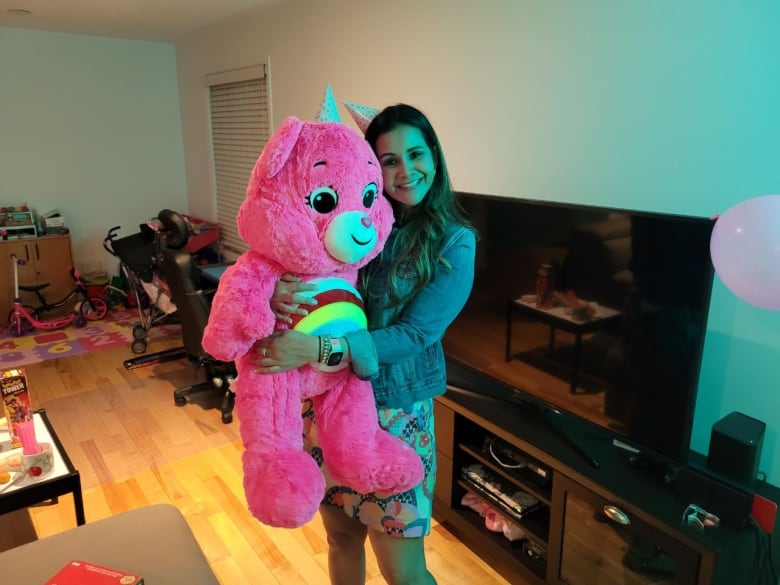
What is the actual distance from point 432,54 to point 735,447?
73.1 inches

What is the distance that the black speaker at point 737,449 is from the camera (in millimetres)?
1429

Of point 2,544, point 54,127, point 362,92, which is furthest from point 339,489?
point 54,127

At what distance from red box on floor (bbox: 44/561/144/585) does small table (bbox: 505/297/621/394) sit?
4.07 ft

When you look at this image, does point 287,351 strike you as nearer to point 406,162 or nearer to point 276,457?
point 276,457

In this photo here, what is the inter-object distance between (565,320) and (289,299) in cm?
95

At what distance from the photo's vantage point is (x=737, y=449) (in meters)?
1.44

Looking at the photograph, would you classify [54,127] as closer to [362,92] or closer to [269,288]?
[362,92]

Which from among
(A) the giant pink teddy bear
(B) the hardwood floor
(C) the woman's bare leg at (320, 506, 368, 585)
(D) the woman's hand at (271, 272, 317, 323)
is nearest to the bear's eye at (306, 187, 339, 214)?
(A) the giant pink teddy bear

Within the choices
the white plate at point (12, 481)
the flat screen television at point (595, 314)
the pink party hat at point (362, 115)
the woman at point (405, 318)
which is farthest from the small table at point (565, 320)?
the white plate at point (12, 481)

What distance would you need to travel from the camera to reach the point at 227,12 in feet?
12.3

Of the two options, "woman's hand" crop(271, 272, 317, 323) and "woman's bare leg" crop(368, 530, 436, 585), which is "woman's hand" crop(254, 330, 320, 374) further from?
"woman's bare leg" crop(368, 530, 436, 585)

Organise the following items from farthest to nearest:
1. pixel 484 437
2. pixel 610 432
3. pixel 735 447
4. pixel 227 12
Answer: pixel 227 12
pixel 484 437
pixel 610 432
pixel 735 447

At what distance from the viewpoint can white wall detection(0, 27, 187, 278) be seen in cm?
456

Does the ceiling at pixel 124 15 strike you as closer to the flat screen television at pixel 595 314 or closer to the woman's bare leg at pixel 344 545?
the flat screen television at pixel 595 314
